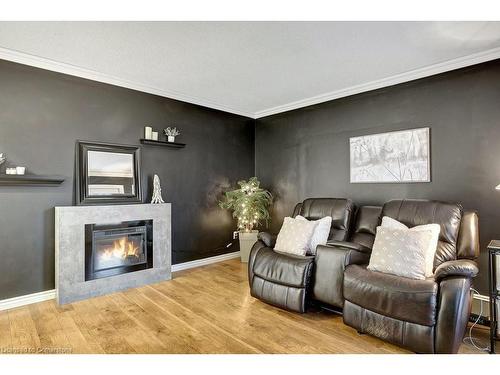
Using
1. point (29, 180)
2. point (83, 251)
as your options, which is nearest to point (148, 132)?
point (29, 180)

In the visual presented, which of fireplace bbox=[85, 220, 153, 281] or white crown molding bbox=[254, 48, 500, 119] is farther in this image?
fireplace bbox=[85, 220, 153, 281]

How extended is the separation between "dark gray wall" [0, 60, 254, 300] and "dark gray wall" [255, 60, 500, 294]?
3.53 ft

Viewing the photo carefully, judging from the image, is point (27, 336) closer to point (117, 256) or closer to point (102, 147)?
point (117, 256)

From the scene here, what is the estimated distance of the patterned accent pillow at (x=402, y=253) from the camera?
85.8 inches

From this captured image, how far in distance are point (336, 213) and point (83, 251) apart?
2845mm

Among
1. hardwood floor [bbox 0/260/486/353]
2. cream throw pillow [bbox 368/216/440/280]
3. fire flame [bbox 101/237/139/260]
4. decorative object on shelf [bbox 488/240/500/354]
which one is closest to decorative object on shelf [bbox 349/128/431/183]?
cream throw pillow [bbox 368/216/440/280]

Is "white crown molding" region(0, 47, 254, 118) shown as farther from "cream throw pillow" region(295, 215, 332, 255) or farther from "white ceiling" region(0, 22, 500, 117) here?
"cream throw pillow" region(295, 215, 332, 255)

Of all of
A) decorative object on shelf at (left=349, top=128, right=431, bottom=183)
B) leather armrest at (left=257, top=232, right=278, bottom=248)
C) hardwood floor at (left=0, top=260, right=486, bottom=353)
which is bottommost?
hardwood floor at (left=0, top=260, right=486, bottom=353)

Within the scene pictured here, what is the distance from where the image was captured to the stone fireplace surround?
2.93 metres

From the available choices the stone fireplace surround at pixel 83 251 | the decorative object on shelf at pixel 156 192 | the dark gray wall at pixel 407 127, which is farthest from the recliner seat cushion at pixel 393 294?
the decorative object on shelf at pixel 156 192

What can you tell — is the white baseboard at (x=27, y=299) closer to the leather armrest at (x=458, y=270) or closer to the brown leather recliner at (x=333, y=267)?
the brown leather recliner at (x=333, y=267)

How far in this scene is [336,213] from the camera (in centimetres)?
325

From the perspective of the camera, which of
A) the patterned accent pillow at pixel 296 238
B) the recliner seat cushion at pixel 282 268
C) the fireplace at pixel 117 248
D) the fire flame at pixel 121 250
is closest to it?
the recliner seat cushion at pixel 282 268
